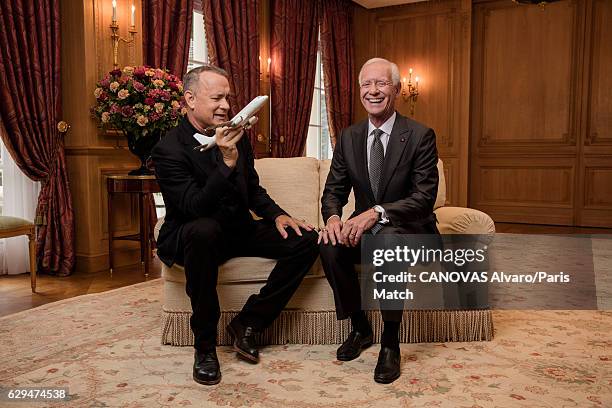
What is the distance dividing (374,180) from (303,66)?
4.38m

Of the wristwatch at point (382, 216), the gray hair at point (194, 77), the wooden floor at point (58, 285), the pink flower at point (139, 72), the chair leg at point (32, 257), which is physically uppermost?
the pink flower at point (139, 72)

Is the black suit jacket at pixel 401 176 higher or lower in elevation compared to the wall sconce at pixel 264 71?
lower

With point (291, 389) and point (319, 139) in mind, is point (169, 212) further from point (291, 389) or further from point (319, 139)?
point (319, 139)

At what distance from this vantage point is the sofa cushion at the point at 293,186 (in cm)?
311

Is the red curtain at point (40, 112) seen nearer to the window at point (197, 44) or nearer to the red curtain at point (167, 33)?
the red curtain at point (167, 33)

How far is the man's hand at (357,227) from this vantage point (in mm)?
2242

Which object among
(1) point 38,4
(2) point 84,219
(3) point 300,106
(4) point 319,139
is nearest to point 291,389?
(2) point 84,219

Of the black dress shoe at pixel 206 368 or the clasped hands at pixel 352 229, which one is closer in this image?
the black dress shoe at pixel 206 368

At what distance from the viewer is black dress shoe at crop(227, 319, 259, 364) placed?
2.29 metres

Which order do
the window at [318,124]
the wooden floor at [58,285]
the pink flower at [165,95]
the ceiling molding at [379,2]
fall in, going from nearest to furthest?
the wooden floor at [58,285], the pink flower at [165,95], the window at [318,124], the ceiling molding at [379,2]

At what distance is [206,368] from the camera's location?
2.12m

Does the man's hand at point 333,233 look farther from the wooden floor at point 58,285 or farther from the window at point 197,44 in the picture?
the window at point 197,44

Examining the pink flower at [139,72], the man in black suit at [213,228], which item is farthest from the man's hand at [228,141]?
the pink flower at [139,72]

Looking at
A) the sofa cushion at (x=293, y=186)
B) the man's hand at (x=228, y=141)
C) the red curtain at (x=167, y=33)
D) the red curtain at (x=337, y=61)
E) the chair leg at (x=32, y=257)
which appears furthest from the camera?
the red curtain at (x=337, y=61)
